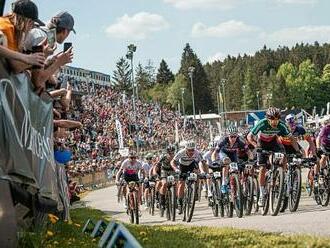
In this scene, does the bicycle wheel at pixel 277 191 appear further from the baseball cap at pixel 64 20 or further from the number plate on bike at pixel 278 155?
the baseball cap at pixel 64 20

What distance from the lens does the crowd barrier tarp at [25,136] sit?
4.76 m

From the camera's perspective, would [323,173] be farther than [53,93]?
Yes

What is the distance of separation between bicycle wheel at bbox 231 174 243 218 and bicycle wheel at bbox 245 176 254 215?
0.55 ft

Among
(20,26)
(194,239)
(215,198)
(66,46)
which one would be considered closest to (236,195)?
(215,198)

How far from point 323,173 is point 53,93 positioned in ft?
29.8

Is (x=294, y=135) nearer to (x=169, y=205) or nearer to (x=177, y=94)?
(x=169, y=205)


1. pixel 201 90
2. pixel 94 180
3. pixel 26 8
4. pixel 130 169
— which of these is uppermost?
pixel 201 90

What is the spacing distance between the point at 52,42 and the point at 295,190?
25.3 feet

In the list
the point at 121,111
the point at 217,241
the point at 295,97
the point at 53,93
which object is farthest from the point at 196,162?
the point at 295,97

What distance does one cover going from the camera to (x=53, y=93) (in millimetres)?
7043

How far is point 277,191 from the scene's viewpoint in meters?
12.9

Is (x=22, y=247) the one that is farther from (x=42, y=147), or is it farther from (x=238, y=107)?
(x=238, y=107)

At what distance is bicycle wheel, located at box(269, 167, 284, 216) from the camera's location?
41.8ft

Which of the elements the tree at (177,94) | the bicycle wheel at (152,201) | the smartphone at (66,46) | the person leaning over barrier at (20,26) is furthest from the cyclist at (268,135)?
the tree at (177,94)
